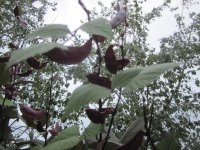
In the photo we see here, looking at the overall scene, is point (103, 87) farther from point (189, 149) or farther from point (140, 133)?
point (189, 149)

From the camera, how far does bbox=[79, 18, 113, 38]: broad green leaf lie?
18.8 inches

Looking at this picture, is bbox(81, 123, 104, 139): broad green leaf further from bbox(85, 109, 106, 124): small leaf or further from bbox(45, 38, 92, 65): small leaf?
bbox(45, 38, 92, 65): small leaf

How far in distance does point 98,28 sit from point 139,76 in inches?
3.5

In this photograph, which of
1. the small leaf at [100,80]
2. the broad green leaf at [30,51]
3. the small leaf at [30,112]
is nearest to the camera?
the broad green leaf at [30,51]

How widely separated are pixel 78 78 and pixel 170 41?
166 inches

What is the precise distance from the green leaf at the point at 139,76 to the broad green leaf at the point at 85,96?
0.02m

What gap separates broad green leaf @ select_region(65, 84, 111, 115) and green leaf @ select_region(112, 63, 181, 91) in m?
0.02

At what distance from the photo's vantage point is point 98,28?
49cm

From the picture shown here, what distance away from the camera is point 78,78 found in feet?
34.2

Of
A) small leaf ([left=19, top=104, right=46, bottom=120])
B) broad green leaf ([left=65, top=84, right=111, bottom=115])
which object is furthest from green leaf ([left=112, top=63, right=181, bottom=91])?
small leaf ([left=19, top=104, right=46, bottom=120])

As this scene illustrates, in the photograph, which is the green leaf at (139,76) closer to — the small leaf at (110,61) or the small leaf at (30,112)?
the small leaf at (110,61)

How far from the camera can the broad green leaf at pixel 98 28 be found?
48 centimetres

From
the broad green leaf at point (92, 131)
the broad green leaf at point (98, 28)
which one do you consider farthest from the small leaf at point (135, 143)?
the broad green leaf at point (98, 28)

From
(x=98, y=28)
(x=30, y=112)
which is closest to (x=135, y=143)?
(x=98, y=28)
